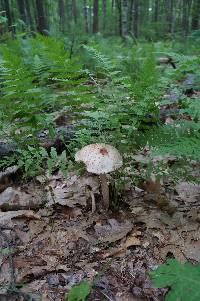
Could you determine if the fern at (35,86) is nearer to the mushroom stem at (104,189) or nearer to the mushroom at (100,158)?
the mushroom at (100,158)

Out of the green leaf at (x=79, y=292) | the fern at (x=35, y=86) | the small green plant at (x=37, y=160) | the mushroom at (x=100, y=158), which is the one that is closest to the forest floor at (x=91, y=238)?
the green leaf at (x=79, y=292)

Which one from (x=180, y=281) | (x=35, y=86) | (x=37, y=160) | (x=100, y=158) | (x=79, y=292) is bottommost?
(x=79, y=292)

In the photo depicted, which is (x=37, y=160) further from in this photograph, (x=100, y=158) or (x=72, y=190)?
(x=100, y=158)

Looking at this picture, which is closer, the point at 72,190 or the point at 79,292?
the point at 79,292

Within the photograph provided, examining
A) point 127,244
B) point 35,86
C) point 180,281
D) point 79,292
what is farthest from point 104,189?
point 180,281

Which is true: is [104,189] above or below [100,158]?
below

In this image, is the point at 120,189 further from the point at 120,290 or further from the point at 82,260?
the point at 120,290

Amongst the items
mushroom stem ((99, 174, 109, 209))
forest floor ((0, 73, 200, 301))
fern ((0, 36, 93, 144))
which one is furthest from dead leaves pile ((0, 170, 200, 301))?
fern ((0, 36, 93, 144))

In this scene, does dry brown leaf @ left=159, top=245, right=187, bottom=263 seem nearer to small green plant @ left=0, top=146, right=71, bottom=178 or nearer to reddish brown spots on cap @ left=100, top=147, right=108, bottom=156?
reddish brown spots on cap @ left=100, top=147, right=108, bottom=156
